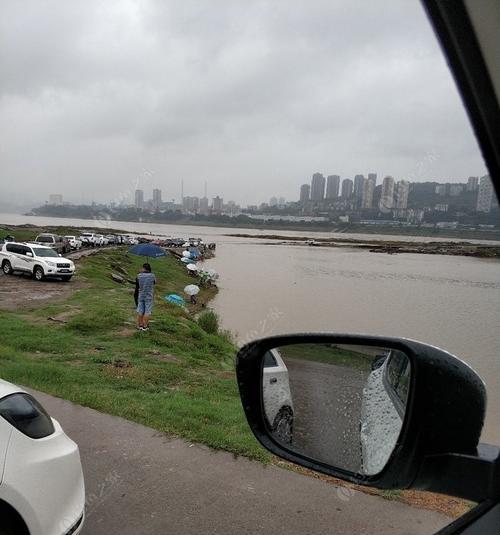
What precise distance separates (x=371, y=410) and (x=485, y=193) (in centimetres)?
74

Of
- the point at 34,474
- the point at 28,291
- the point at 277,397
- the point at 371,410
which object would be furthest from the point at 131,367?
the point at 28,291

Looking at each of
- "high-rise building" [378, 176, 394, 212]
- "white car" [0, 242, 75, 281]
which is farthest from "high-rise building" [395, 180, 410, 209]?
"white car" [0, 242, 75, 281]

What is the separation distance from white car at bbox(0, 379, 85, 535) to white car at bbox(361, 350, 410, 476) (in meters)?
1.79

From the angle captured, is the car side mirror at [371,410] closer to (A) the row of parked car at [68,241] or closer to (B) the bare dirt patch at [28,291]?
(B) the bare dirt patch at [28,291]

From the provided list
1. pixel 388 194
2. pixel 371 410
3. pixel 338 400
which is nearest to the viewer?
pixel 371 410

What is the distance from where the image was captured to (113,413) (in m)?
5.38

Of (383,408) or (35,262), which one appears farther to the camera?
(35,262)

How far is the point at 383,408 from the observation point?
142cm

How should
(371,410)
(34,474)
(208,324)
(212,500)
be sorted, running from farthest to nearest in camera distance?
(208,324) → (212,500) → (34,474) → (371,410)

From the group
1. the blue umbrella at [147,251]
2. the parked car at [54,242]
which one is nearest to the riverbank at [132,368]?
the blue umbrella at [147,251]

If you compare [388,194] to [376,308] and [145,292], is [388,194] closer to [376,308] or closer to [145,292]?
[145,292]

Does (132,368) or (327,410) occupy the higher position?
(327,410)

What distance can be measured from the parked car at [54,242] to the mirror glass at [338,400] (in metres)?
35.6

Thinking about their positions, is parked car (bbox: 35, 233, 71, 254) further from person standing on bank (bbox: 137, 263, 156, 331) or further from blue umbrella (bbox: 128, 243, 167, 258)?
person standing on bank (bbox: 137, 263, 156, 331)
